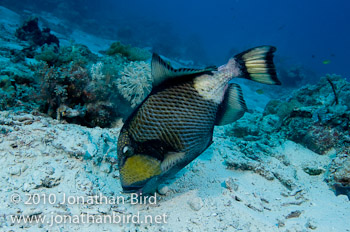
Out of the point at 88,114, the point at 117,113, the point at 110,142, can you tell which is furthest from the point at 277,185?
the point at 88,114

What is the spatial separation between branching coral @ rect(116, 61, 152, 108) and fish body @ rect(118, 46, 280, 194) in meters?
2.19

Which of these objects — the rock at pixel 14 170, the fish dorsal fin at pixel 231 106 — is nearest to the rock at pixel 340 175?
the fish dorsal fin at pixel 231 106

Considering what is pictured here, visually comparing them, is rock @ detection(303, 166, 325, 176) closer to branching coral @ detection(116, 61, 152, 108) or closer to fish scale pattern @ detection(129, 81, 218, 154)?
fish scale pattern @ detection(129, 81, 218, 154)

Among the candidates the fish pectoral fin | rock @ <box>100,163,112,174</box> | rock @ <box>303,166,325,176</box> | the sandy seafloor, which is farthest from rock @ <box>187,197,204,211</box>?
rock @ <box>303,166,325,176</box>

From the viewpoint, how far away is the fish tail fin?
5.52 ft

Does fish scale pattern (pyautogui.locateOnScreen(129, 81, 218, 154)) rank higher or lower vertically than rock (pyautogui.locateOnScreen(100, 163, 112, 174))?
higher

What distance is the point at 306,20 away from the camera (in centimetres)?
11919

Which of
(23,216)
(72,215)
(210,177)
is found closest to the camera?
(23,216)

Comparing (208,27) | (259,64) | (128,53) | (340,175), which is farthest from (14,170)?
(208,27)

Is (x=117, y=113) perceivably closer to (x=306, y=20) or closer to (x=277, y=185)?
(x=277, y=185)

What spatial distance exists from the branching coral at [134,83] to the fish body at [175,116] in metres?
2.19

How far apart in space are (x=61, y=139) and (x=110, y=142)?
2.55 feet

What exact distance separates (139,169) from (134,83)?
2553 millimetres

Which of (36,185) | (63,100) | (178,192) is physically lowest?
(178,192)
